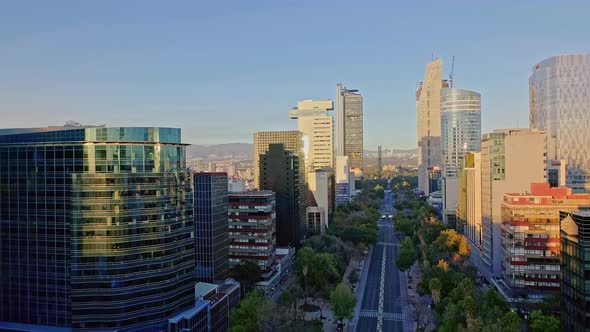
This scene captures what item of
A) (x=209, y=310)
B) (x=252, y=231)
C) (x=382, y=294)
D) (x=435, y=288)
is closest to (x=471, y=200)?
(x=382, y=294)

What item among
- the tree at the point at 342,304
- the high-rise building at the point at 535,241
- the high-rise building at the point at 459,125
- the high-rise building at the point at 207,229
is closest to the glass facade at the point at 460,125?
the high-rise building at the point at 459,125

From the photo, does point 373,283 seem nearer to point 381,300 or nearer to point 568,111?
point 381,300

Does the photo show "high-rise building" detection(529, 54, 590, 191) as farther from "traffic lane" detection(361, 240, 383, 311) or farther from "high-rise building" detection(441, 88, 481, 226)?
"traffic lane" detection(361, 240, 383, 311)

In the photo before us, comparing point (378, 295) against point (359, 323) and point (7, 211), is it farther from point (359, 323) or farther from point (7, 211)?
point (7, 211)

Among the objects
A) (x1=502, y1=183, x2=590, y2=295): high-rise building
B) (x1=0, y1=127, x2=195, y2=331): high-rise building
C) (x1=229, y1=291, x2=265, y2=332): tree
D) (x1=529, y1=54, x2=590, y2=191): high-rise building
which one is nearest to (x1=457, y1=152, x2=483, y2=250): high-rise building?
(x1=502, y1=183, x2=590, y2=295): high-rise building

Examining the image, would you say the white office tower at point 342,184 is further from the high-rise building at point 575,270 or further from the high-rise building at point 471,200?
the high-rise building at point 575,270

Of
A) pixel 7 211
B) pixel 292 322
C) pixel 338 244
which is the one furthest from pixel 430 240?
pixel 7 211
